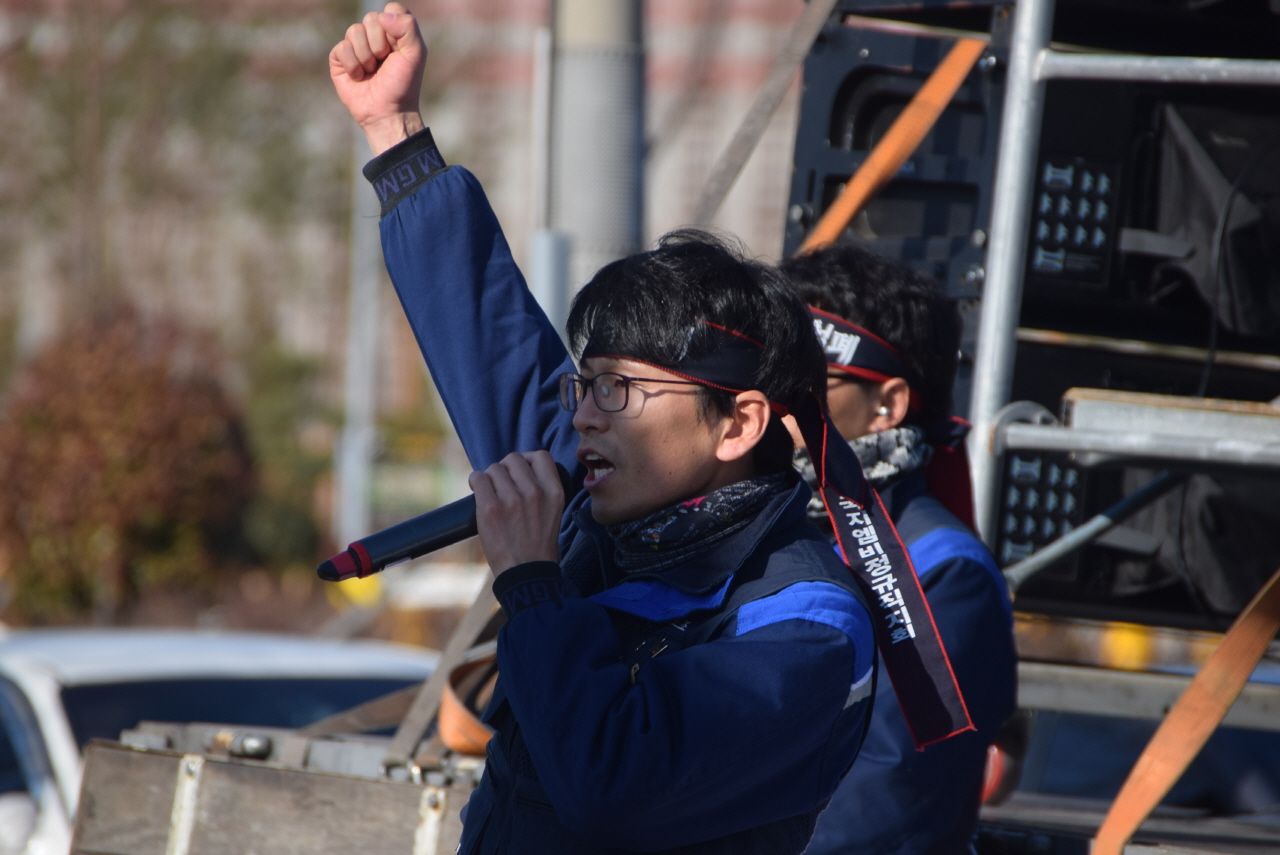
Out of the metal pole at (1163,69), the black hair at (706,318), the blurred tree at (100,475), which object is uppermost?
the metal pole at (1163,69)

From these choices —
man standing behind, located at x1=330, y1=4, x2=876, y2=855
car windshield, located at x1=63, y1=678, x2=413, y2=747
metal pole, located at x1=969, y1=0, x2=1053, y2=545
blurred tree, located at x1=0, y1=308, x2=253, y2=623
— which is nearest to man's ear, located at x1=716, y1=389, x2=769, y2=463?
man standing behind, located at x1=330, y1=4, x2=876, y2=855

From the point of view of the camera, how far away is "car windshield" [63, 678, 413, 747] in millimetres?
4289

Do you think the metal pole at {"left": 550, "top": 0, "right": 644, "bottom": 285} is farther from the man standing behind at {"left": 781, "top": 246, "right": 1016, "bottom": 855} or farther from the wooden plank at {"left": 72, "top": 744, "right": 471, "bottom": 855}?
the wooden plank at {"left": 72, "top": 744, "right": 471, "bottom": 855}

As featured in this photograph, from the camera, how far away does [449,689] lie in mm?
2527

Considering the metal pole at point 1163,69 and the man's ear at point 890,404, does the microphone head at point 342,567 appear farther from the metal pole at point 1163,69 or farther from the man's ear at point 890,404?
the metal pole at point 1163,69

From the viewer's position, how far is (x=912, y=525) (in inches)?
88.4

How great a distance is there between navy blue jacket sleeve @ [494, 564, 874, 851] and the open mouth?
18 centimetres

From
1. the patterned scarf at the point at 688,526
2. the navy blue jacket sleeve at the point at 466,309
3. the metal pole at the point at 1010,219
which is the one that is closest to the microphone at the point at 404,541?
the patterned scarf at the point at 688,526

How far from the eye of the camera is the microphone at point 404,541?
63.4 inches

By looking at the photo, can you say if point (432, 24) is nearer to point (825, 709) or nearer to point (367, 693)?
point (367, 693)

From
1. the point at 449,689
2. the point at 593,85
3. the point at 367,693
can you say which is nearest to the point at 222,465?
the point at 367,693

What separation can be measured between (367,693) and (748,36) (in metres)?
15.2

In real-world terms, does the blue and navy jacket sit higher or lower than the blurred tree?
higher

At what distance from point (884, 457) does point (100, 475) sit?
10194mm
